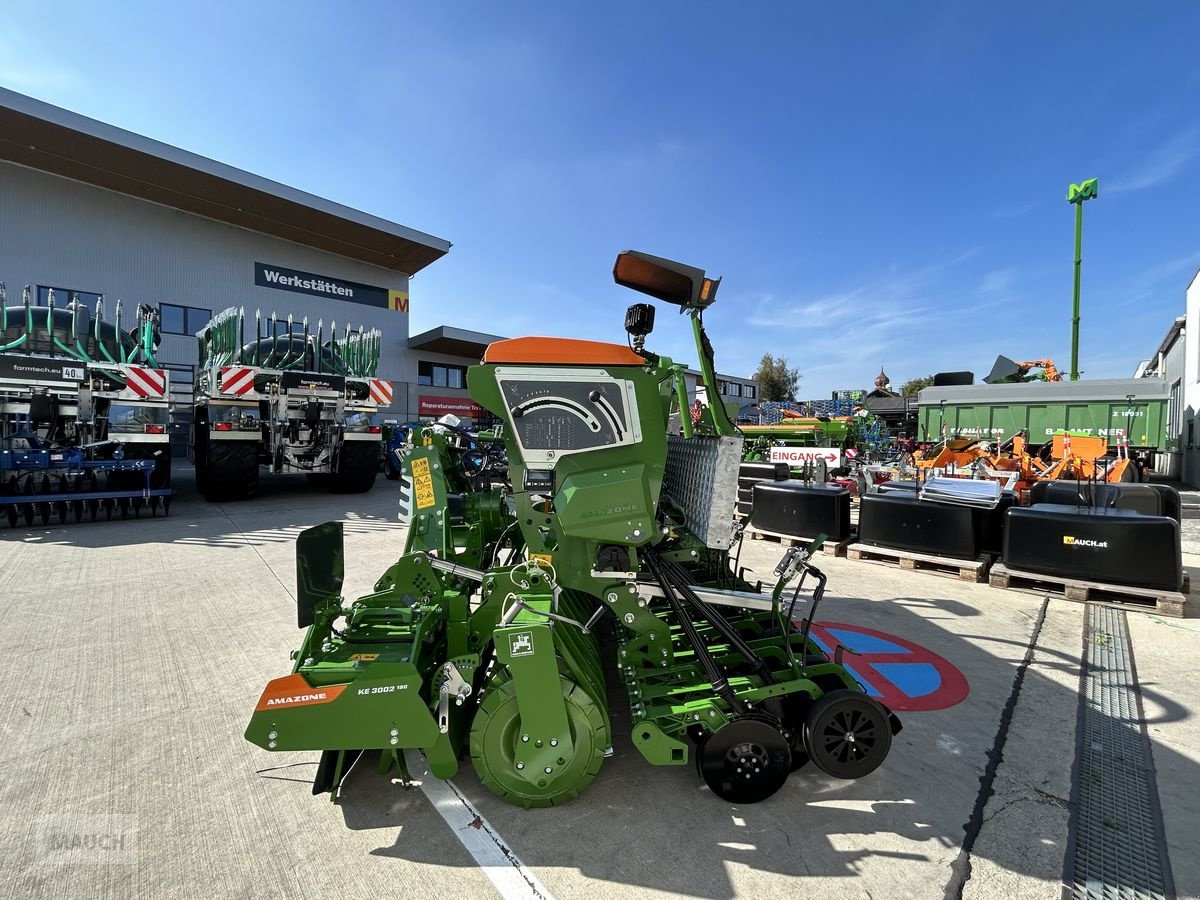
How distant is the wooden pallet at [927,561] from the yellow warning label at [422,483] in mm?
5550

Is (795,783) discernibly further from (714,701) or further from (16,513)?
(16,513)

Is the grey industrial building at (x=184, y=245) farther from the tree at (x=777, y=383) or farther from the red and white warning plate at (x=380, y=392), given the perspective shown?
the tree at (x=777, y=383)

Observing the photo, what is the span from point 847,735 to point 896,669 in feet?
5.68

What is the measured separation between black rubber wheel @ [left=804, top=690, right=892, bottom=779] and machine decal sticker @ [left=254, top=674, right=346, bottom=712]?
2.01 meters

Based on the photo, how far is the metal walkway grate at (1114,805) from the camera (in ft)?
6.77

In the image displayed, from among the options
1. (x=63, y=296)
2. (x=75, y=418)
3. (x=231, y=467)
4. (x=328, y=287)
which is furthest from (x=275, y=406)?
(x=328, y=287)

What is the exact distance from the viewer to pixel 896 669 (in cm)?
388

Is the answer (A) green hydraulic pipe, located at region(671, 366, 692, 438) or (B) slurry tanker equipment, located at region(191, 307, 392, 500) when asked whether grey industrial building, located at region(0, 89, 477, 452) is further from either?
(A) green hydraulic pipe, located at region(671, 366, 692, 438)

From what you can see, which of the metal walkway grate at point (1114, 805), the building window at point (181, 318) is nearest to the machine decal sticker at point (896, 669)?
the metal walkway grate at point (1114, 805)

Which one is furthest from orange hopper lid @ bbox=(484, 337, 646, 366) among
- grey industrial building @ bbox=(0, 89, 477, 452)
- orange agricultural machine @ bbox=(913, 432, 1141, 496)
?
grey industrial building @ bbox=(0, 89, 477, 452)

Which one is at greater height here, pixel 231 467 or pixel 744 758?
pixel 231 467

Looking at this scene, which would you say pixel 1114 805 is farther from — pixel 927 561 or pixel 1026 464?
pixel 1026 464

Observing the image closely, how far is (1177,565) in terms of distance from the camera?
4988 mm

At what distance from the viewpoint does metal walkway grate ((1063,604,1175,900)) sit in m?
2.06
